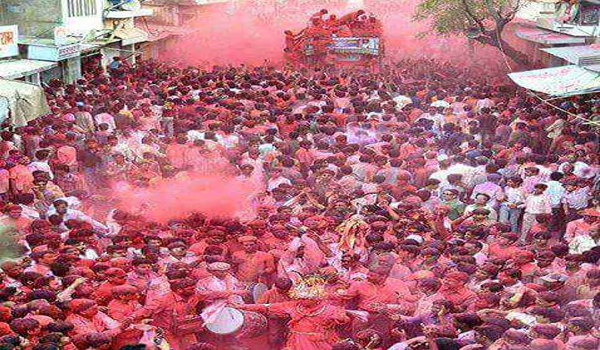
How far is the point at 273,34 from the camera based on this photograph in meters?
26.8

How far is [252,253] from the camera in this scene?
809cm

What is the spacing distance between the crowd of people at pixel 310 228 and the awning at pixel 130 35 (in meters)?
8.41

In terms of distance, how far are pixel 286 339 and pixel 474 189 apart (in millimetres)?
3964

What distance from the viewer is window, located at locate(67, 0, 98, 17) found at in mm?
20109

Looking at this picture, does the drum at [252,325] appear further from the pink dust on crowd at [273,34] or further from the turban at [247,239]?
the pink dust on crowd at [273,34]

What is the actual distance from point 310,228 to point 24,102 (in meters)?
6.25

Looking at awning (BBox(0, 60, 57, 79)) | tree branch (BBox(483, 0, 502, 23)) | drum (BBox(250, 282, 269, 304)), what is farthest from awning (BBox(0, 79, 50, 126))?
tree branch (BBox(483, 0, 502, 23))

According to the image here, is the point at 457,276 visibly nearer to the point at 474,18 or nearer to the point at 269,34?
the point at 474,18

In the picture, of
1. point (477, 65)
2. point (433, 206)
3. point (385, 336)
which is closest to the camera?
point (385, 336)

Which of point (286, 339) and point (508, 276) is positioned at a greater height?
point (508, 276)

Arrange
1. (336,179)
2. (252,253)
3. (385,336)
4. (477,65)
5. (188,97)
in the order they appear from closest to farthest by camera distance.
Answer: (385,336) → (252,253) → (336,179) → (188,97) → (477,65)

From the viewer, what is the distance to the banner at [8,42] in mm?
16109

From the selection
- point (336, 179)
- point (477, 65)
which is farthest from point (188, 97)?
point (477, 65)

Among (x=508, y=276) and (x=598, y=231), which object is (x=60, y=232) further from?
(x=598, y=231)
